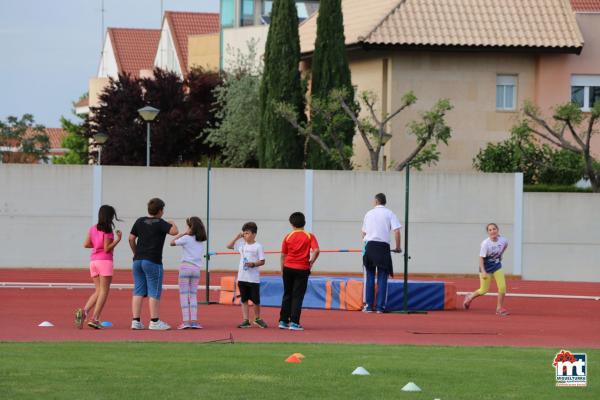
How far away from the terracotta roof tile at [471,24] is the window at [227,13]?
35.3ft

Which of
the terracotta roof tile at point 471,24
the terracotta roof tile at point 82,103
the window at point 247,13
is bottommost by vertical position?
the terracotta roof tile at point 471,24

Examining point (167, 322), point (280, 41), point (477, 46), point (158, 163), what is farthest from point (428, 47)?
point (167, 322)

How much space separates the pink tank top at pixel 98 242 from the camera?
59.2 ft

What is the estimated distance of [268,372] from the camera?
40.9 ft

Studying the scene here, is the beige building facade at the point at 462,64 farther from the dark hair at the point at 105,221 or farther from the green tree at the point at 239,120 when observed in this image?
the dark hair at the point at 105,221

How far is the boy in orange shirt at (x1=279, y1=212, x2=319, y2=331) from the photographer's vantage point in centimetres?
1878

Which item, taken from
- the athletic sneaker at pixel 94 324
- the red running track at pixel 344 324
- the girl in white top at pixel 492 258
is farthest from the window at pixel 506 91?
the athletic sneaker at pixel 94 324

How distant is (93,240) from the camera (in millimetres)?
18125

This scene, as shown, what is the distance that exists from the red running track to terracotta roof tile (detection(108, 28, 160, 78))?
65.2 meters

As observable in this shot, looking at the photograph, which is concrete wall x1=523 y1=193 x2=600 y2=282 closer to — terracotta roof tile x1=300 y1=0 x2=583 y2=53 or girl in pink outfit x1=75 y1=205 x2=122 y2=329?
terracotta roof tile x1=300 y1=0 x2=583 y2=53

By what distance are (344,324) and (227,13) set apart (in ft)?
121

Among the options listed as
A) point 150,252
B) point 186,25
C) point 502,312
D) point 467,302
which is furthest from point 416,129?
point 186,25

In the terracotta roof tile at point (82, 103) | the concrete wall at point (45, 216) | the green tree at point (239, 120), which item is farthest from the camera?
the terracotta roof tile at point (82, 103)

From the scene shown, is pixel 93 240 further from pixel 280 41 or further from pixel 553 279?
pixel 280 41
